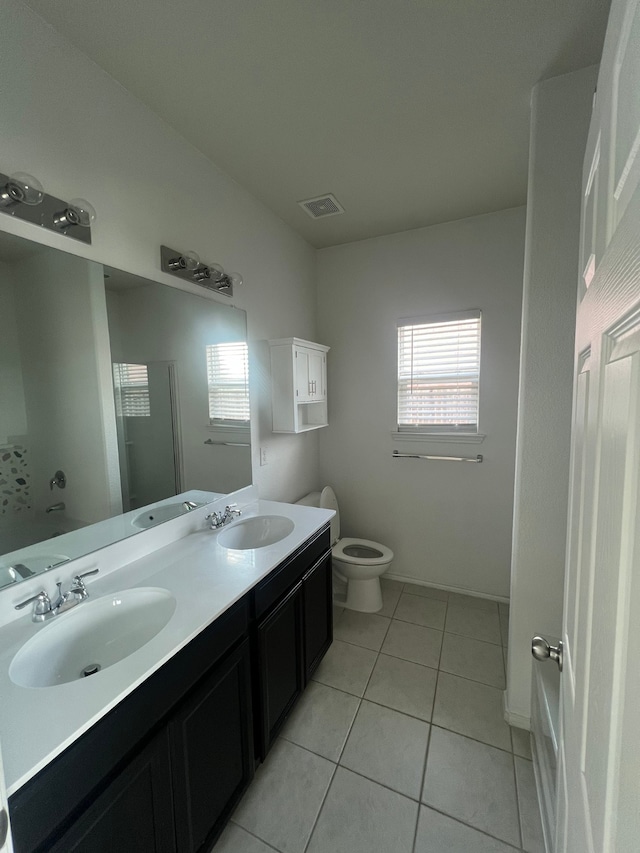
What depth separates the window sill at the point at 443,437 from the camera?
97.8 inches

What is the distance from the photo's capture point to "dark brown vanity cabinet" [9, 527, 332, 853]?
729mm

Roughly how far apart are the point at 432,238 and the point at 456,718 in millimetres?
2890

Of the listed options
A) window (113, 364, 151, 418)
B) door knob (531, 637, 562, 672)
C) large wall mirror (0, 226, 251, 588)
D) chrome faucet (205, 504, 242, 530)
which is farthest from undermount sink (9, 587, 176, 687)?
door knob (531, 637, 562, 672)

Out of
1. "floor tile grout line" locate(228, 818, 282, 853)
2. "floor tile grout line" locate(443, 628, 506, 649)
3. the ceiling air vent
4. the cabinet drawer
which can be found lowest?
"floor tile grout line" locate(228, 818, 282, 853)

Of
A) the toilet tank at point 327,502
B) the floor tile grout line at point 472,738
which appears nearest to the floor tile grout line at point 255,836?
the floor tile grout line at point 472,738

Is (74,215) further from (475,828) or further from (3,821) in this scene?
(475,828)

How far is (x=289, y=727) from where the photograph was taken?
165cm

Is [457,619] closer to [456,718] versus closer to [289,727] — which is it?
[456,718]

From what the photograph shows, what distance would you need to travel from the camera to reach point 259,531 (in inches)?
76.7

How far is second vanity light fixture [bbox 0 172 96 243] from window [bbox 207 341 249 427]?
0.76 m

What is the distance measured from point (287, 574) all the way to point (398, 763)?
913mm

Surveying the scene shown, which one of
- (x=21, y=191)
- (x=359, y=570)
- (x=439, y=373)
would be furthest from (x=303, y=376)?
(x=21, y=191)

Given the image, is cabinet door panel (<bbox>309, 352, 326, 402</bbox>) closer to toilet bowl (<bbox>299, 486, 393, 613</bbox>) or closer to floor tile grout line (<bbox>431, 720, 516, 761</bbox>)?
toilet bowl (<bbox>299, 486, 393, 613</bbox>)

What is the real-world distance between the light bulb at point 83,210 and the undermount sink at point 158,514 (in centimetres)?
112
